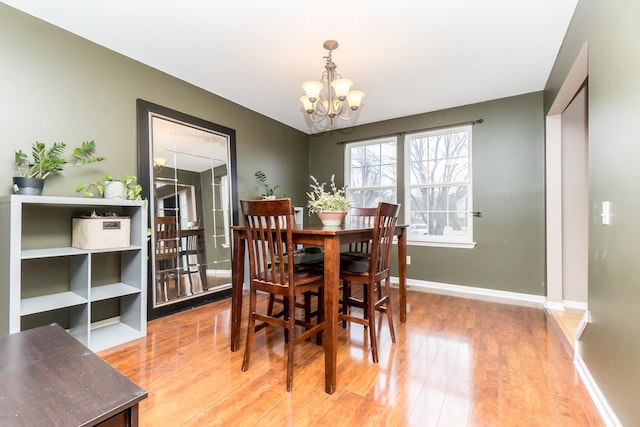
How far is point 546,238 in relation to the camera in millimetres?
3230

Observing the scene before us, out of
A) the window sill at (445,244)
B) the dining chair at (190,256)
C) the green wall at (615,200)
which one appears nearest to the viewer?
the green wall at (615,200)

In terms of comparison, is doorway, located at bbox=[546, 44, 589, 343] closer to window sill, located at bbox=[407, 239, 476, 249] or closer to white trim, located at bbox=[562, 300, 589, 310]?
white trim, located at bbox=[562, 300, 589, 310]

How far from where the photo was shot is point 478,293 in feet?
12.0

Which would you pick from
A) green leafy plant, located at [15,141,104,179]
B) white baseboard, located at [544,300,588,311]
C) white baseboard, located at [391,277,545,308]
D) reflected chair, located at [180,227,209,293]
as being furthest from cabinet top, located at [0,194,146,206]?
white baseboard, located at [544,300,588,311]

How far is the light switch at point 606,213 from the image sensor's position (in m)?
1.47

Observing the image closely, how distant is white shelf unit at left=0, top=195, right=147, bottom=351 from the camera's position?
70.9 inches

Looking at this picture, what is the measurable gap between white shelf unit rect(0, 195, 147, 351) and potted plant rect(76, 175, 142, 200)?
98 millimetres

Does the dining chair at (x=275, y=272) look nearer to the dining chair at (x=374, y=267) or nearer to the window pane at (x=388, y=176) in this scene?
the dining chair at (x=374, y=267)

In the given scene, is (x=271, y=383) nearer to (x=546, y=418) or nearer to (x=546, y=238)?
(x=546, y=418)

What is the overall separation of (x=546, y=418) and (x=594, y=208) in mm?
1179

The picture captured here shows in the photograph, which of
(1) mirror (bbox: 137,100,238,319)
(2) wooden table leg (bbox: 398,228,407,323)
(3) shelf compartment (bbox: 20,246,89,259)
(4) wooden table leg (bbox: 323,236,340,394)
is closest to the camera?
(4) wooden table leg (bbox: 323,236,340,394)

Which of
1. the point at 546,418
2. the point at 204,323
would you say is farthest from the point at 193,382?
the point at 546,418

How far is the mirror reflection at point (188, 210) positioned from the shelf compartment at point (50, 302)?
691 mm

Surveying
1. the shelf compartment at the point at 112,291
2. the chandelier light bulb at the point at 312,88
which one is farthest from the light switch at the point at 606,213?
the shelf compartment at the point at 112,291
